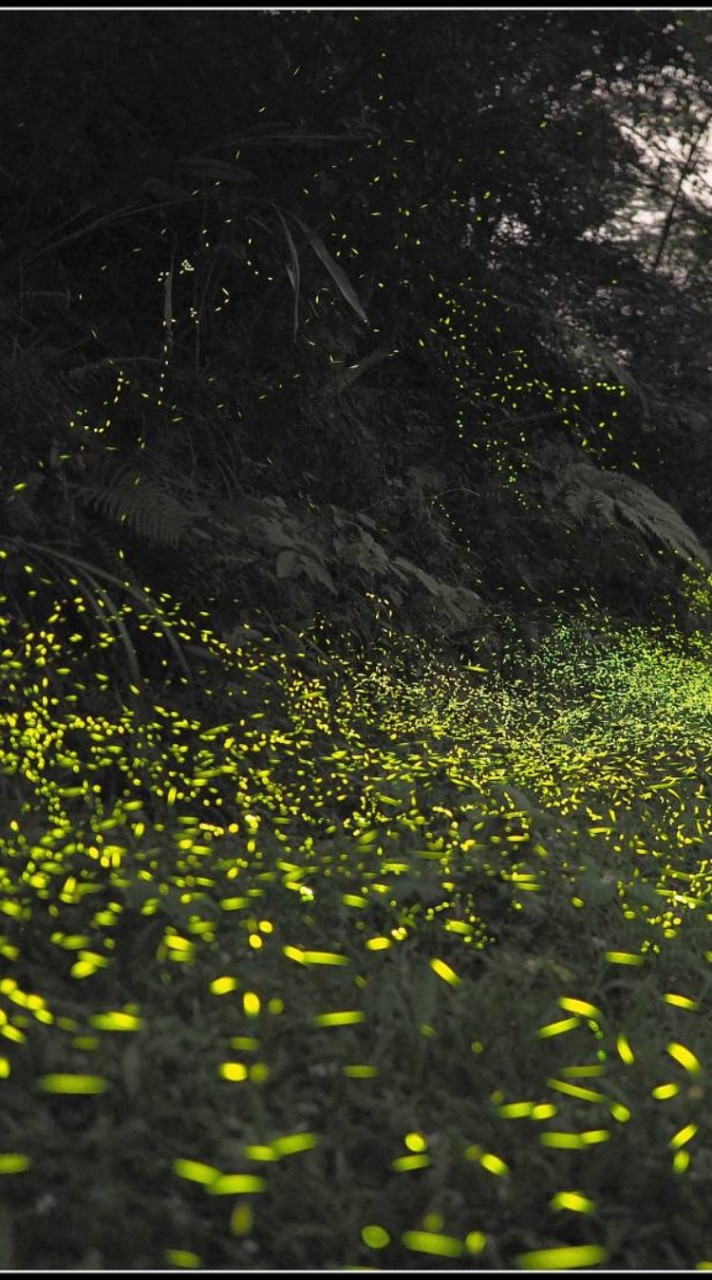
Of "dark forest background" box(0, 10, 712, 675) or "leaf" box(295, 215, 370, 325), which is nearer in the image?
"dark forest background" box(0, 10, 712, 675)

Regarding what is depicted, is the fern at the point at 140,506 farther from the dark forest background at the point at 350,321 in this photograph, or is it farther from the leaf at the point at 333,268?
the leaf at the point at 333,268

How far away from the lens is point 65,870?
119 inches

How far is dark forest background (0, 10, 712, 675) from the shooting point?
4633mm

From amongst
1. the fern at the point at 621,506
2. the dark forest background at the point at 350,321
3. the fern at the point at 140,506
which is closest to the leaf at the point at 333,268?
the dark forest background at the point at 350,321

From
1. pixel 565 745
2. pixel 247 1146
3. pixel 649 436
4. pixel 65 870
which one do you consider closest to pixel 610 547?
pixel 649 436

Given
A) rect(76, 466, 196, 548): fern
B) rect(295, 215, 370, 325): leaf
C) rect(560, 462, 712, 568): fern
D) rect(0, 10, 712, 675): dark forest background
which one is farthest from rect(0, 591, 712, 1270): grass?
rect(560, 462, 712, 568): fern

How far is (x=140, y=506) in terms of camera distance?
421 centimetres

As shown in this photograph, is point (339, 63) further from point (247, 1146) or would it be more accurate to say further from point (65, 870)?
point (247, 1146)

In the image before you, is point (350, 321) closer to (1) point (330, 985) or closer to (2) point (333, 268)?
(2) point (333, 268)

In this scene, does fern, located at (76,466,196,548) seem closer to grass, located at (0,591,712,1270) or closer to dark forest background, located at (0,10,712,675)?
dark forest background, located at (0,10,712,675)

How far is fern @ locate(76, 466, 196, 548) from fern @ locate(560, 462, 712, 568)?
135 inches

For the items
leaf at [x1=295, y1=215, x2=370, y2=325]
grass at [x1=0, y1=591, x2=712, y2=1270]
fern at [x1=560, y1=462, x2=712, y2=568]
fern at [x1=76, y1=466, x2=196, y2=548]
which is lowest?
grass at [x1=0, y1=591, x2=712, y2=1270]

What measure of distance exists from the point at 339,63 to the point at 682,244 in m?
4.29

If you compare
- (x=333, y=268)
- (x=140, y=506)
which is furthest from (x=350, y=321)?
(x=140, y=506)
